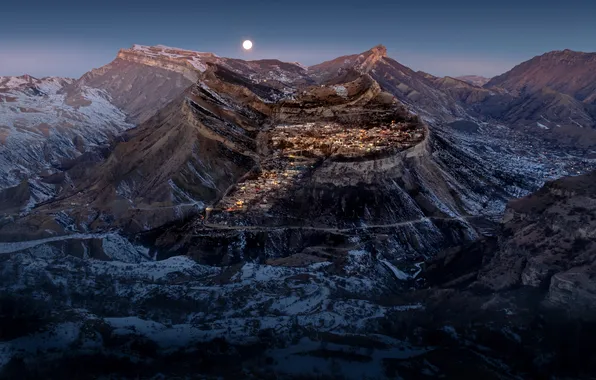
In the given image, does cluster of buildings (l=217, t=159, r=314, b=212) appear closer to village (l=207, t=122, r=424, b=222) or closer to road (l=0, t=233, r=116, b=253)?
village (l=207, t=122, r=424, b=222)

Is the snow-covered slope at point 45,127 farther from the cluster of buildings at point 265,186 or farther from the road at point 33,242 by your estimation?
the cluster of buildings at point 265,186

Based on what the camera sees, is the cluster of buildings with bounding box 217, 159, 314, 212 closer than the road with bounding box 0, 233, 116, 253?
No

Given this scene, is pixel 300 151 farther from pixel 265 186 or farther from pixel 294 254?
pixel 294 254

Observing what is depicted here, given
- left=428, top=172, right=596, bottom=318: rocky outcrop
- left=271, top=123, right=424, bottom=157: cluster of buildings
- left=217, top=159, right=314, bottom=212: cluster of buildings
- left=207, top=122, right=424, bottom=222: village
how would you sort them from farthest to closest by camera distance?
left=271, top=123, right=424, bottom=157: cluster of buildings
left=207, top=122, right=424, bottom=222: village
left=217, top=159, right=314, bottom=212: cluster of buildings
left=428, top=172, right=596, bottom=318: rocky outcrop

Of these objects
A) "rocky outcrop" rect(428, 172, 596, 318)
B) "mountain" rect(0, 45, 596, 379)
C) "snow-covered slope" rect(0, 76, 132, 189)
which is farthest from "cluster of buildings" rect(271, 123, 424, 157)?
"snow-covered slope" rect(0, 76, 132, 189)

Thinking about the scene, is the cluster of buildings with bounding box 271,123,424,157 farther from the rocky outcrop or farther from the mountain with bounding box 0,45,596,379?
the rocky outcrop

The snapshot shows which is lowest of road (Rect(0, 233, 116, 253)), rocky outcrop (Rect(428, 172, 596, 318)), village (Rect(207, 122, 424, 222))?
road (Rect(0, 233, 116, 253))

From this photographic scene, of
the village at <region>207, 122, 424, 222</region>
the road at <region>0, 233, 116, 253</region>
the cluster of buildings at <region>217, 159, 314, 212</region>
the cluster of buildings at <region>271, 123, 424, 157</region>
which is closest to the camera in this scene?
the road at <region>0, 233, 116, 253</region>

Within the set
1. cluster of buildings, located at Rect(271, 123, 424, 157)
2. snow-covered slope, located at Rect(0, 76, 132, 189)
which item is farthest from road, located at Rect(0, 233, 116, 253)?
snow-covered slope, located at Rect(0, 76, 132, 189)

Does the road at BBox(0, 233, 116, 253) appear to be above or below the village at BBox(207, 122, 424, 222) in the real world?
below

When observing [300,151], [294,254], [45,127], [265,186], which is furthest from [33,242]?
[45,127]
